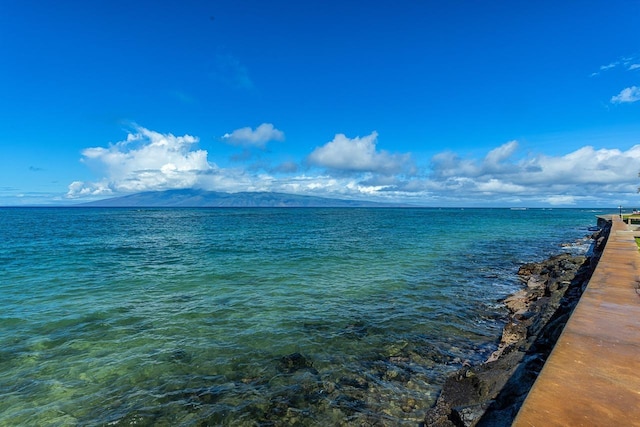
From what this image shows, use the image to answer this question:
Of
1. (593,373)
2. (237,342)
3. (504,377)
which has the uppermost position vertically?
(593,373)

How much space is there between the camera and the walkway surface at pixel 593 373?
4461 millimetres

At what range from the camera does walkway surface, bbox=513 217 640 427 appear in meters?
4.46

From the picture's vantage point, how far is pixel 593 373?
5609 mm

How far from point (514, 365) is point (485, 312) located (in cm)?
715

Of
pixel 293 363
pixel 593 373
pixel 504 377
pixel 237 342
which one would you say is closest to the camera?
pixel 593 373

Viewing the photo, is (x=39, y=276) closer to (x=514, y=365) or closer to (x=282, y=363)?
(x=282, y=363)

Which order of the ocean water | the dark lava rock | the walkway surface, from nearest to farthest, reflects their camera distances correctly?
1. the walkway surface
2. the ocean water
3. the dark lava rock

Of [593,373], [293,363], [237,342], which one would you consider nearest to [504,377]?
[593,373]

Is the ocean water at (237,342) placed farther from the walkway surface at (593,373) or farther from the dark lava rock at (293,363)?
the walkway surface at (593,373)

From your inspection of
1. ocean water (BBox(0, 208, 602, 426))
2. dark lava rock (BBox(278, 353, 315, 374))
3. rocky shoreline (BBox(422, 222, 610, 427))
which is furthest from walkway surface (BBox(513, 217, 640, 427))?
dark lava rock (BBox(278, 353, 315, 374))

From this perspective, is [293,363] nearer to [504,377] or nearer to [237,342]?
[237,342]

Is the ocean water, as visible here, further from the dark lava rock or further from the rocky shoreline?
the rocky shoreline

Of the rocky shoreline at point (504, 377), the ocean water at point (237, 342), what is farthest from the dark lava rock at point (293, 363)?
the rocky shoreline at point (504, 377)

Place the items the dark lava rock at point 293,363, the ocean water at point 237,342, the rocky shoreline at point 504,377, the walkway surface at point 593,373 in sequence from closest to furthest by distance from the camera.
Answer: the walkway surface at point 593,373
the rocky shoreline at point 504,377
the ocean water at point 237,342
the dark lava rock at point 293,363
